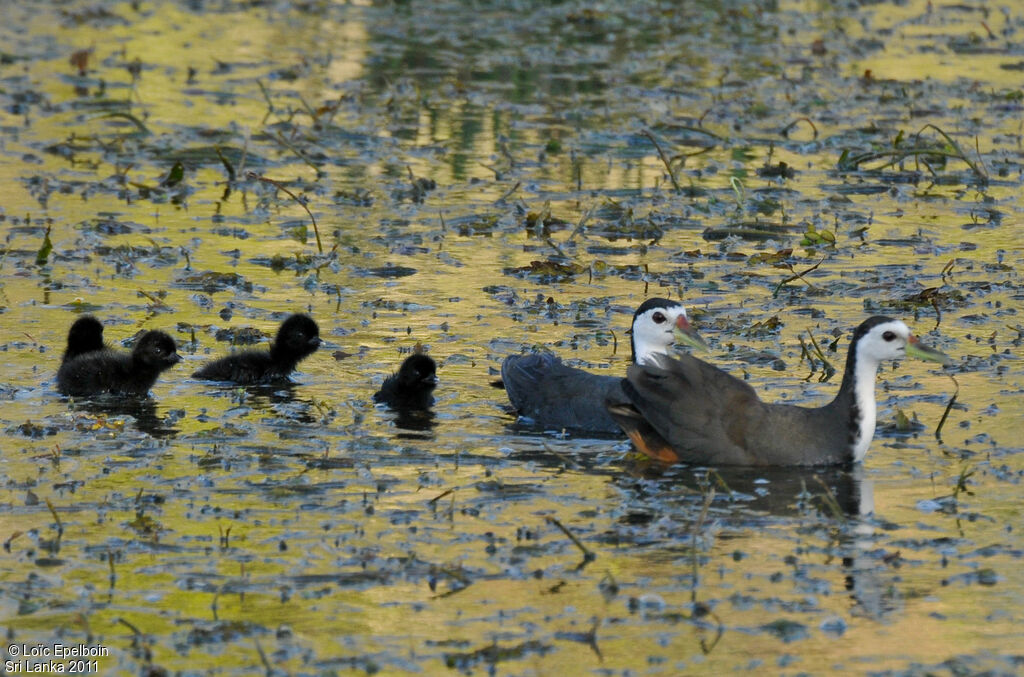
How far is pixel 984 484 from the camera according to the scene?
30.3ft

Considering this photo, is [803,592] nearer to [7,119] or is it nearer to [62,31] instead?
[7,119]

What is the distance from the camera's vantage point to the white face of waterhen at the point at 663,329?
11039mm

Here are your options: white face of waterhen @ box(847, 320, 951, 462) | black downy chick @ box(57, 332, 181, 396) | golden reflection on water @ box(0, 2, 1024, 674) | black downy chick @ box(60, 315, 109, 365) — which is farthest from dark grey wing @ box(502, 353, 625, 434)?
black downy chick @ box(60, 315, 109, 365)

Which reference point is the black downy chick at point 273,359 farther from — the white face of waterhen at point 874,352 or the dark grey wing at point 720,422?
the white face of waterhen at point 874,352

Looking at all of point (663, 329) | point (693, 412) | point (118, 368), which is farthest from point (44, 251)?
point (693, 412)

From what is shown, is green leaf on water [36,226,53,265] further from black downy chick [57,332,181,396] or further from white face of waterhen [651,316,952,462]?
white face of waterhen [651,316,952,462]

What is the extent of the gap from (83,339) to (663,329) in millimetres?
3880

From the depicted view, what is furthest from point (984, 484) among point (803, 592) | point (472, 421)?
point (472, 421)

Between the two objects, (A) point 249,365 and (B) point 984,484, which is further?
(A) point 249,365

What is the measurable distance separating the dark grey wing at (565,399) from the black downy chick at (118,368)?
2.28 m

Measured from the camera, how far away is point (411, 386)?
35.4 feet

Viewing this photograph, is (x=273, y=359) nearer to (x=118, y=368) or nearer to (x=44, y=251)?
(x=118, y=368)

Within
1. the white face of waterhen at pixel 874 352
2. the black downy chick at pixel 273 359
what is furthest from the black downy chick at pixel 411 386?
the white face of waterhen at pixel 874 352

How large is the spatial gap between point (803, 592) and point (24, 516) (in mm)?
3974
